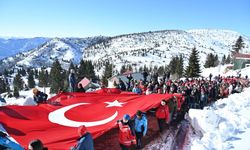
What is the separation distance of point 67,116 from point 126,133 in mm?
2806

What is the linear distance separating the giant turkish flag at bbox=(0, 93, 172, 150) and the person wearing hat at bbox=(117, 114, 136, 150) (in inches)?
22.4

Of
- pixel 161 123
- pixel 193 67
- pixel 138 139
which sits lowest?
pixel 193 67

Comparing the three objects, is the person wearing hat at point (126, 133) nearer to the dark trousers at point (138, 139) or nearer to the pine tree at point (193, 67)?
the dark trousers at point (138, 139)

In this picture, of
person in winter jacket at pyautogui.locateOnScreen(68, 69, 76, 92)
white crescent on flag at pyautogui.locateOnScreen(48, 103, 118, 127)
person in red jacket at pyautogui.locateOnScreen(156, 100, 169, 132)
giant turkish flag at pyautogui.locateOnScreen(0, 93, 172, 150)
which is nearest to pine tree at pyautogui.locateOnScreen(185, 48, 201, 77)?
person in winter jacket at pyautogui.locateOnScreen(68, 69, 76, 92)

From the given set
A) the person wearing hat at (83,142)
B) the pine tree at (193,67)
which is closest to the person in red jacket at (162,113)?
the person wearing hat at (83,142)

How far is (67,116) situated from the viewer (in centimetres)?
1090

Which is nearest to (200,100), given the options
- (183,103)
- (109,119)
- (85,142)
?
(183,103)

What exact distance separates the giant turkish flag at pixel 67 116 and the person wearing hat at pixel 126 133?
57 cm

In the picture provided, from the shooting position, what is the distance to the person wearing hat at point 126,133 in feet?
29.3

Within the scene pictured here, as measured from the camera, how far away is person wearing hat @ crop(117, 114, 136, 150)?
29.3ft

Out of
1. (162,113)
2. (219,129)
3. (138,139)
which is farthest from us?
(219,129)

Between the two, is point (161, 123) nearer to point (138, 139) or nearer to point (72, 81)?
point (138, 139)

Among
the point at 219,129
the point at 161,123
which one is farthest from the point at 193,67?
the point at 161,123

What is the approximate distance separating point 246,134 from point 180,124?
133 inches
